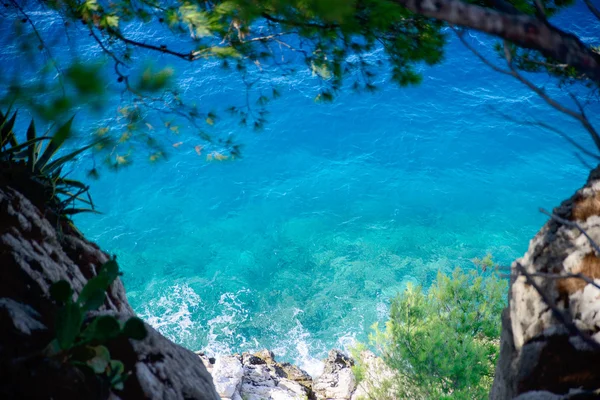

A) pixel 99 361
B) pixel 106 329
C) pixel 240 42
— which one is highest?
pixel 240 42

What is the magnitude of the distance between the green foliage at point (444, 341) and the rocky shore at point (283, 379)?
63 centimetres

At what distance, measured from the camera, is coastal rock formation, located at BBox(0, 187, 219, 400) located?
72.1 inches

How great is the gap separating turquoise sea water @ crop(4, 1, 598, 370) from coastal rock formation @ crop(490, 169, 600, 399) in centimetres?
798

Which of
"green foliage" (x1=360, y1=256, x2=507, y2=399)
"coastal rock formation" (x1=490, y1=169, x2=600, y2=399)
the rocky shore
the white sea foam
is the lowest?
the white sea foam

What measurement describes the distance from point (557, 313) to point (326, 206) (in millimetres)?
11620

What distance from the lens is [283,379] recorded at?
7973 mm

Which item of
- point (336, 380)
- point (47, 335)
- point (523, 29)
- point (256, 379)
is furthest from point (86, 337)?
point (336, 380)

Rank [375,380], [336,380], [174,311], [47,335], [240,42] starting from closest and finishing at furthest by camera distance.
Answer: [47,335] → [240,42] → [375,380] → [336,380] → [174,311]

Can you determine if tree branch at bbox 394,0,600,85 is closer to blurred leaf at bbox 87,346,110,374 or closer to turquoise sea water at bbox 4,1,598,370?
blurred leaf at bbox 87,346,110,374

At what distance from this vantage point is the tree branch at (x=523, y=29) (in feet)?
6.26

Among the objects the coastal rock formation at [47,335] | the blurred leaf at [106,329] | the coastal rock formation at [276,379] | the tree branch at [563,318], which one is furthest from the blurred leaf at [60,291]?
the coastal rock formation at [276,379]

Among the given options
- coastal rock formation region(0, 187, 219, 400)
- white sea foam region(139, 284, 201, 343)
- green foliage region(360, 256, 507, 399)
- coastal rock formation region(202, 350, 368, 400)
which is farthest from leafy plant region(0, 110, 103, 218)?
white sea foam region(139, 284, 201, 343)

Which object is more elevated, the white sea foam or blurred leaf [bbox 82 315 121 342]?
blurred leaf [bbox 82 315 121 342]

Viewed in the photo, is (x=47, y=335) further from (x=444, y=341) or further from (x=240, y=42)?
(x=444, y=341)
